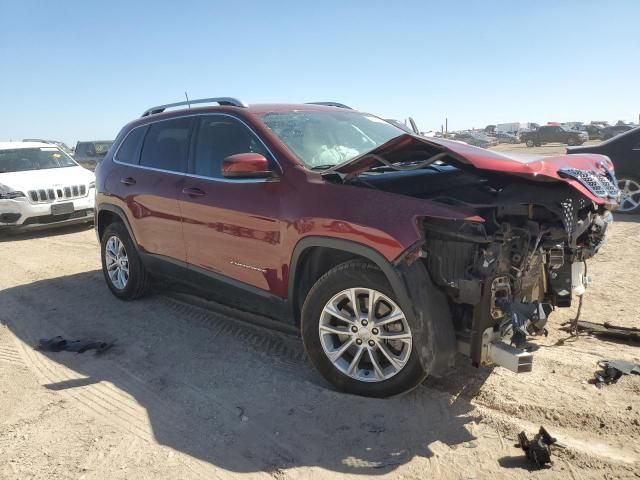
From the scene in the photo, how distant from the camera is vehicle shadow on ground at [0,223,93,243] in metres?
9.49

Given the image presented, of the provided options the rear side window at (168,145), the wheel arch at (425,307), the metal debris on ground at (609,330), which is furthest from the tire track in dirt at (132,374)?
the metal debris on ground at (609,330)

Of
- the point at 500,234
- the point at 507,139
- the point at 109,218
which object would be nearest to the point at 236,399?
the point at 500,234

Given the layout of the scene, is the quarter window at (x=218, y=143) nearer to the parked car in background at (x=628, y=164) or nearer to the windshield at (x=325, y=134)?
the windshield at (x=325, y=134)

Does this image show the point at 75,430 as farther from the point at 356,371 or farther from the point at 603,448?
the point at 603,448

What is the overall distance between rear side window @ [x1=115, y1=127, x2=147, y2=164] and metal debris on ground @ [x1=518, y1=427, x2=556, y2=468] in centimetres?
430

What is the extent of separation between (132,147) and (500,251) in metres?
4.03

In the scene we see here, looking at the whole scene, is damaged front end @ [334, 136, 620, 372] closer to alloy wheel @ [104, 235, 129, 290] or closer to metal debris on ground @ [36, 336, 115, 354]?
metal debris on ground @ [36, 336, 115, 354]

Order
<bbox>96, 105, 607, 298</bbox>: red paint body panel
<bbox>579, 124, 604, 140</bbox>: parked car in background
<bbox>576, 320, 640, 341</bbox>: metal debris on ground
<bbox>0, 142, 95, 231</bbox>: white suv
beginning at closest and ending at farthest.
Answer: <bbox>96, 105, 607, 298</bbox>: red paint body panel
<bbox>576, 320, 640, 341</bbox>: metal debris on ground
<bbox>0, 142, 95, 231</bbox>: white suv
<bbox>579, 124, 604, 140</bbox>: parked car in background

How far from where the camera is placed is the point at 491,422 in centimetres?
299

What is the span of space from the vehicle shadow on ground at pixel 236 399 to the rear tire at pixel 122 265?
1.55 feet

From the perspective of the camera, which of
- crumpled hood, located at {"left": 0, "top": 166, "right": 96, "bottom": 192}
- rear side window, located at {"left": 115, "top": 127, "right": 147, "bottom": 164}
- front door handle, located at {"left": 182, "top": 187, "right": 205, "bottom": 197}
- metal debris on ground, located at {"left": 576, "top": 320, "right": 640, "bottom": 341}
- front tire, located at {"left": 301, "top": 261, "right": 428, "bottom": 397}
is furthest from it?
crumpled hood, located at {"left": 0, "top": 166, "right": 96, "bottom": 192}

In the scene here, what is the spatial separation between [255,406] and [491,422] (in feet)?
4.77

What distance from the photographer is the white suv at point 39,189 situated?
913cm

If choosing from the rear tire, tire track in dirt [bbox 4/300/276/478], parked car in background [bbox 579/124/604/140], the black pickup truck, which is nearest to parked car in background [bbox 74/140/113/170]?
the rear tire
